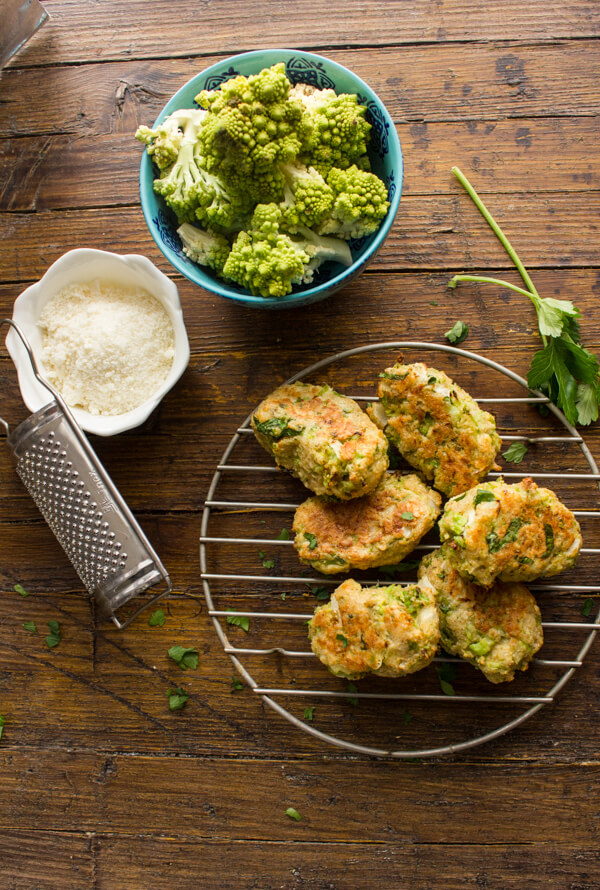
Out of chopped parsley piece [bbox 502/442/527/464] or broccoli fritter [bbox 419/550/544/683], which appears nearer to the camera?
broccoli fritter [bbox 419/550/544/683]

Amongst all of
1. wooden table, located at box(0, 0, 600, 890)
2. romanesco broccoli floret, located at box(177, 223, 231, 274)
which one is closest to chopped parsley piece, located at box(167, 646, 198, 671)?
wooden table, located at box(0, 0, 600, 890)

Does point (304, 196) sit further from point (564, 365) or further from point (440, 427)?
point (564, 365)

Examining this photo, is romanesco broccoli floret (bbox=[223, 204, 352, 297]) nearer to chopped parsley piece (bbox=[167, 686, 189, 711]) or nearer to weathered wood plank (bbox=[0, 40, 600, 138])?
weathered wood plank (bbox=[0, 40, 600, 138])

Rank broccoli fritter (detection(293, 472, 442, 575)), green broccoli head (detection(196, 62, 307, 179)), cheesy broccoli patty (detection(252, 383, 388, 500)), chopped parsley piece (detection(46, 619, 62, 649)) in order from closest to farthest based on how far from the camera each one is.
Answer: green broccoli head (detection(196, 62, 307, 179)) → cheesy broccoli patty (detection(252, 383, 388, 500)) → broccoli fritter (detection(293, 472, 442, 575)) → chopped parsley piece (detection(46, 619, 62, 649))

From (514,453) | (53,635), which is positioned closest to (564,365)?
(514,453)

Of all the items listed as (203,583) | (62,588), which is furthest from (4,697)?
(203,583)

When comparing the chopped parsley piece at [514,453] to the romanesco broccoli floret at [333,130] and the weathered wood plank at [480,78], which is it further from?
the weathered wood plank at [480,78]

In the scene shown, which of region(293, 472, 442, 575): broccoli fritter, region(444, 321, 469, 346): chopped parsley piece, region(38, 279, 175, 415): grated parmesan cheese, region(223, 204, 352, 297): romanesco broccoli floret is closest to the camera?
region(223, 204, 352, 297): romanesco broccoli floret
